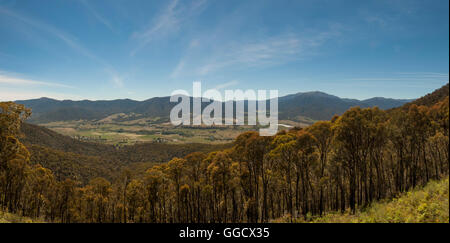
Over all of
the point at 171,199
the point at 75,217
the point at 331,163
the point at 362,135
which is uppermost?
the point at 362,135

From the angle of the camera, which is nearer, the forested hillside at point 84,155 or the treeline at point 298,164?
the treeline at point 298,164

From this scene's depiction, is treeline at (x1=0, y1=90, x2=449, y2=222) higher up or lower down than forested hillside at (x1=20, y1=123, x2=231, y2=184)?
higher up

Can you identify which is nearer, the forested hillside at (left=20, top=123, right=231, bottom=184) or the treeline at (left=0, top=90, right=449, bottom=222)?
the treeline at (left=0, top=90, right=449, bottom=222)

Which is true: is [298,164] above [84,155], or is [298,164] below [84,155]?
above

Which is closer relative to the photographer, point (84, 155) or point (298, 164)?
point (298, 164)

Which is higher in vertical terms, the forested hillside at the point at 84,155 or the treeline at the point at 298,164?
the treeline at the point at 298,164
